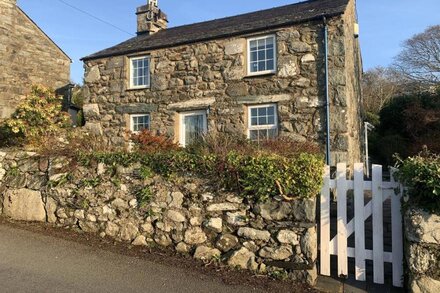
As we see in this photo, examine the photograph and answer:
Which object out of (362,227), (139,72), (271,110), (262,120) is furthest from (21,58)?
(362,227)

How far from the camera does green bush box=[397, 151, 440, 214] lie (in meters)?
4.11

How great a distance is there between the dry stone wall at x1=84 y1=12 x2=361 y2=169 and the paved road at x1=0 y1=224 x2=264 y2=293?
21.7 feet

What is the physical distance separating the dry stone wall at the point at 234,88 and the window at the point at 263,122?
216mm

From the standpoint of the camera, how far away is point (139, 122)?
13359 millimetres

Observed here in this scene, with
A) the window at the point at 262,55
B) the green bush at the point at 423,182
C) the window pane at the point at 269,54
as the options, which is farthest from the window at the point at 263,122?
the green bush at the point at 423,182

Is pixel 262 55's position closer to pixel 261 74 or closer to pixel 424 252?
pixel 261 74

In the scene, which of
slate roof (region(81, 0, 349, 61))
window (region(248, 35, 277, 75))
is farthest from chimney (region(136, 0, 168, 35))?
window (region(248, 35, 277, 75))

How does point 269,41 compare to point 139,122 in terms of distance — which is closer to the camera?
point 269,41

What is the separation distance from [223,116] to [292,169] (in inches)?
274

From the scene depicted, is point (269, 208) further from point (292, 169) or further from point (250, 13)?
point (250, 13)

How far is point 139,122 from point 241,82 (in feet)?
13.9

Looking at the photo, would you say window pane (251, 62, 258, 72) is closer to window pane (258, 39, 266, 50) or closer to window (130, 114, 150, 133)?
window pane (258, 39, 266, 50)

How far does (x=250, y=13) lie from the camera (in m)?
15.4

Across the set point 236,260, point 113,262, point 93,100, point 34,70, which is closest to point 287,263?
point 236,260
